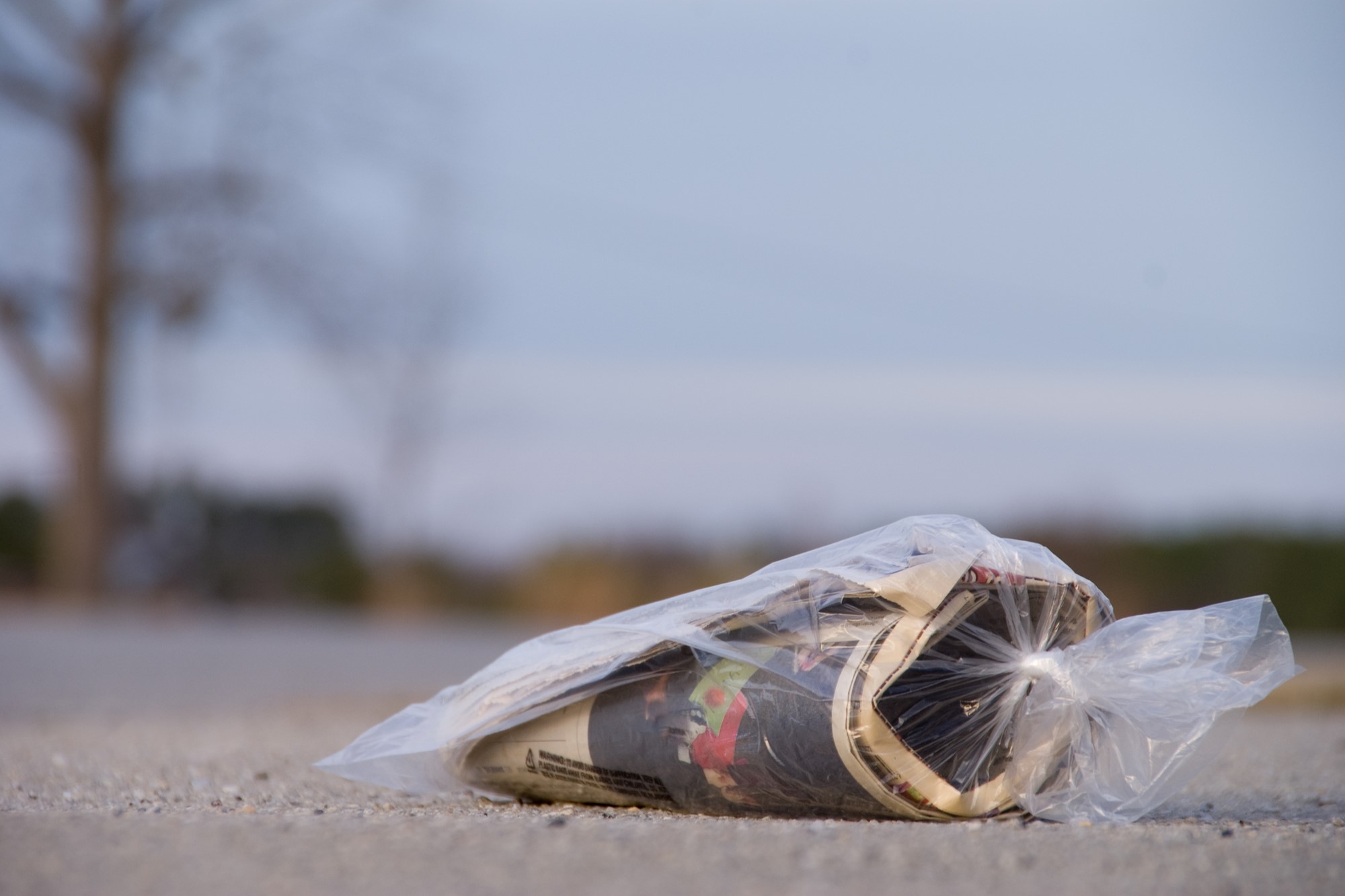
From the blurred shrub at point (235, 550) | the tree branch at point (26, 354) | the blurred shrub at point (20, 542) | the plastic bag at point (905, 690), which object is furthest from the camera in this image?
the blurred shrub at point (20, 542)

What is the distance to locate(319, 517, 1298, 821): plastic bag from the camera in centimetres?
190

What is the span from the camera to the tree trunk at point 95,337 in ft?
37.0

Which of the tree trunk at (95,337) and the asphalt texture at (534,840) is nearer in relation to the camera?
the asphalt texture at (534,840)

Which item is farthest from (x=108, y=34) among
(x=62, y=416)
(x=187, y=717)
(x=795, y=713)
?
(x=795, y=713)

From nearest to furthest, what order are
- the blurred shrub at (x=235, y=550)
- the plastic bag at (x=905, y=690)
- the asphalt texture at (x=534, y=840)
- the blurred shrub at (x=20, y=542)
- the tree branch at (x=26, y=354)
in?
the asphalt texture at (x=534, y=840), the plastic bag at (x=905, y=690), the tree branch at (x=26, y=354), the blurred shrub at (x=235, y=550), the blurred shrub at (x=20, y=542)

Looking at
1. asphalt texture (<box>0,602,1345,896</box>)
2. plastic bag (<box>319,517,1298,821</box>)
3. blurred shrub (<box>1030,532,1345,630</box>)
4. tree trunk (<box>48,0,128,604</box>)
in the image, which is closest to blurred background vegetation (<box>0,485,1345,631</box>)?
blurred shrub (<box>1030,532,1345,630</box>)

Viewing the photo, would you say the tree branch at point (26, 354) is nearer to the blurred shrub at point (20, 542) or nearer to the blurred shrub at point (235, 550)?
the blurred shrub at point (235, 550)

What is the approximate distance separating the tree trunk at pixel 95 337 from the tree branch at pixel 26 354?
0.12 meters

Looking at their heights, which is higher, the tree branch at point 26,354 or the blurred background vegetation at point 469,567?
the tree branch at point 26,354

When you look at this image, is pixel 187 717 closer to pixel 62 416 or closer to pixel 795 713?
pixel 795 713

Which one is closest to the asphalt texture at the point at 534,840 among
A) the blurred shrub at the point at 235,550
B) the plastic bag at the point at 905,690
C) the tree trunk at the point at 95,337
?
the plastic bag at the point at 905,690

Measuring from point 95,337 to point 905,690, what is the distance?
11171mm

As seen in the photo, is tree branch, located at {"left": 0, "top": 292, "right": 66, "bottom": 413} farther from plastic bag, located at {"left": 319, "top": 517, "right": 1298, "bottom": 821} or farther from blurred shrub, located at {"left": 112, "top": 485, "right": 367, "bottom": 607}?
plastic bag, located at {"left": 319, "top": 517, "right": 1298, "bottom": 821}

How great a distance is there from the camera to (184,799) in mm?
2268
